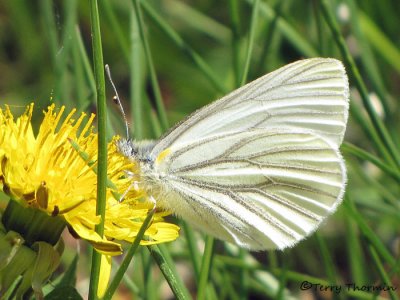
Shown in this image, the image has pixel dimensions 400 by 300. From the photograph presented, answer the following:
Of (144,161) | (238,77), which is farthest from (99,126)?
(238,77)

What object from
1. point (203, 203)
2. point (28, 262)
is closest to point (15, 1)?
point (203, 203)

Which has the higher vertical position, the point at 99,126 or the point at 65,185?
the point at 99,126

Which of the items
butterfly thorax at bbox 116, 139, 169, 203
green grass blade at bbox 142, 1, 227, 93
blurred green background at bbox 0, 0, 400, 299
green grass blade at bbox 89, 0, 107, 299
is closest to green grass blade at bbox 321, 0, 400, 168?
blurred green background at bbox 0, 0, 400, 299

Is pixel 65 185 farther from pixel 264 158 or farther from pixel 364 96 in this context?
pixel 364 96

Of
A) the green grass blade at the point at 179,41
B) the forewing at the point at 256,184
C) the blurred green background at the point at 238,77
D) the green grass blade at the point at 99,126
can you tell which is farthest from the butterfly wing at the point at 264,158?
the green grass blade at the point at 99,126

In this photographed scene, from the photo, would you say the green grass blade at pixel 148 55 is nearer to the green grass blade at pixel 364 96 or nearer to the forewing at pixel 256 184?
the forewing at pixel 256 184

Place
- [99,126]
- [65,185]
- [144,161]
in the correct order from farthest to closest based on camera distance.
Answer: [144,161] → [65,185] → [99,126]
